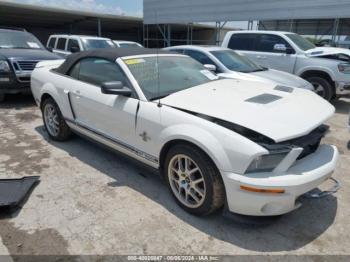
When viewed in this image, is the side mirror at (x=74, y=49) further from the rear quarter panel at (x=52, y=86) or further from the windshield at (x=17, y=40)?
the rear quarter panel at (x=52, y=86)

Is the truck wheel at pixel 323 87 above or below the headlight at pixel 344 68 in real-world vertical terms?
below

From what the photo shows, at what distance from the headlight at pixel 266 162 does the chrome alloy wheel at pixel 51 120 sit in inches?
131

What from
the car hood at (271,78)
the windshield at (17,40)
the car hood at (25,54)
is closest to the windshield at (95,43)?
the windshield at (17,40)

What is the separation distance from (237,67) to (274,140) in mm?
4842

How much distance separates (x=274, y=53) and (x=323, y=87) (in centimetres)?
166

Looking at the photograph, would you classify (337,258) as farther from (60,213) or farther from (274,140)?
(60,213)

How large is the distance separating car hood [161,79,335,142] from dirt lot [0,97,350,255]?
936 mm

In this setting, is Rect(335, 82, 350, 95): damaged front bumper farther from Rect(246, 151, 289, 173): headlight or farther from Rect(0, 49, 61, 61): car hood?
Rect(0, 49, 61, 61): car hood

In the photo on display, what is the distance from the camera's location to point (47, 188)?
338 centimetres

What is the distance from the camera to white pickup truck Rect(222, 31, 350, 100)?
7.26 metres

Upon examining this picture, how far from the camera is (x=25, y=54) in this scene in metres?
7.09

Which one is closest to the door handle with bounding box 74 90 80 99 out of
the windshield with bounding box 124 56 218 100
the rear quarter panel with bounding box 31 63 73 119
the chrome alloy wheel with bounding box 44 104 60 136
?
the rear quarter panel with bounding box 31 63 73 119

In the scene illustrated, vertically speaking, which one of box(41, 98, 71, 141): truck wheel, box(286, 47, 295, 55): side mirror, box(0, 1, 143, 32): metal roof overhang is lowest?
box(41, 98, 71, 141): truck wheel

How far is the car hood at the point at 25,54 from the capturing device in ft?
22.4
